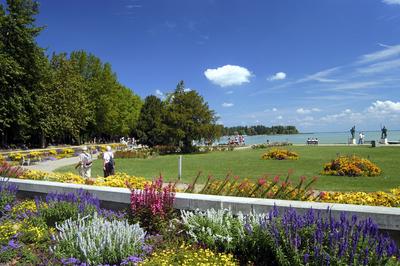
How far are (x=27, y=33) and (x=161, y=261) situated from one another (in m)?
37.9

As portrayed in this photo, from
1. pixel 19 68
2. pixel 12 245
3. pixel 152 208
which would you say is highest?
pixel 19 68

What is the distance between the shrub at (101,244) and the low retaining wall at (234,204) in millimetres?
1079

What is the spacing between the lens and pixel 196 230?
16.7 feet

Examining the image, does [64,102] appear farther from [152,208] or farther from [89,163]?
[152,208]

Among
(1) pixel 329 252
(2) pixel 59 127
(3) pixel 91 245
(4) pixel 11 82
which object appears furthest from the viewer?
(2) pixel 59 127

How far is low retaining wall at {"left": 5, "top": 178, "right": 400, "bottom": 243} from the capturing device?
4.27m

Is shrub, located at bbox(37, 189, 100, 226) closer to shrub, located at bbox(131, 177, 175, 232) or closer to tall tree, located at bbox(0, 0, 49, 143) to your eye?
shrub, located at bbox(131, 177, 175, 232)

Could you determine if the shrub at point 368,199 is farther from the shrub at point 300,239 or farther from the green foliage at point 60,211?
the green foliage at point 60,211

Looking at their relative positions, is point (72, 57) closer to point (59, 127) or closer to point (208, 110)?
point (59, 127)

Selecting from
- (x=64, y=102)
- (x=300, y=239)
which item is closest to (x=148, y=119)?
(x=64, y=102)

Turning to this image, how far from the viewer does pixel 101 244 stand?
4.50m

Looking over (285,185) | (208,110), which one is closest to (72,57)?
(208,110)

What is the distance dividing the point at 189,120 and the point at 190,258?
36.4 m

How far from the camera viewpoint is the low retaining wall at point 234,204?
14.0 feet
